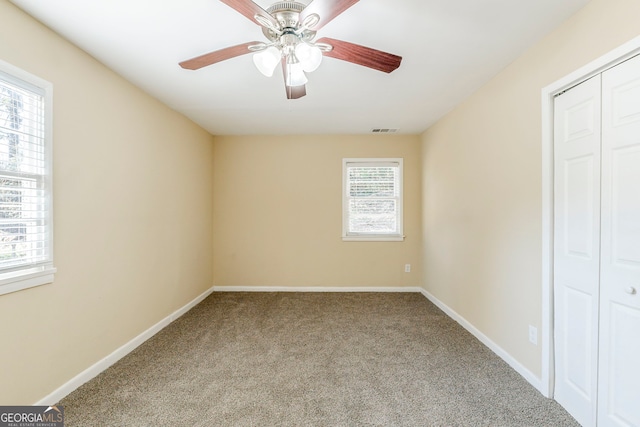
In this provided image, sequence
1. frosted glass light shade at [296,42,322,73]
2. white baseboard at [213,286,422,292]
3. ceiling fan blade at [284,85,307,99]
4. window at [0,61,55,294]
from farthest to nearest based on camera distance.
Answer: white baseboard at [213,286,422,292], ceiling fan blade at [284,85,307,99], window at [0,61,55,294], frosted glass light shade at [296,42,322,73]

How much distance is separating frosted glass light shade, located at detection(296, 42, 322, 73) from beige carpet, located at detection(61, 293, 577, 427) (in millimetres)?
2087

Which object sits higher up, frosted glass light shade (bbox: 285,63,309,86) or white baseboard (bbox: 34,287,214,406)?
frosted glass light shade (bbox: 285,63,309,86)

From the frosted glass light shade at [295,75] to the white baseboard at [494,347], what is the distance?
263 cm

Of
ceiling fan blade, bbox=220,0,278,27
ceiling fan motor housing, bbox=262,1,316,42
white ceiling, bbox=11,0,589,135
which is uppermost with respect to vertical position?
white ceiling, bbox=11,0,589,135

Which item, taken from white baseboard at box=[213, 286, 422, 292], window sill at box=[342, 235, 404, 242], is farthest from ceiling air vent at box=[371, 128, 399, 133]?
white baseboard at box=[213, 286, 422, 292]

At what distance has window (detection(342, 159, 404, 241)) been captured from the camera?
4.38m

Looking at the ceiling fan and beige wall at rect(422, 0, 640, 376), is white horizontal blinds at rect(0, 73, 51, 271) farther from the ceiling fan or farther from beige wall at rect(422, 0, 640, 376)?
beige wall at rect(422, 0, 640, 376)

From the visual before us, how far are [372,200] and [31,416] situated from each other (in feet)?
13.1

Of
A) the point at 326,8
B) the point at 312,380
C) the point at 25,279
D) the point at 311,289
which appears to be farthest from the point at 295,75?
the point at 311,289

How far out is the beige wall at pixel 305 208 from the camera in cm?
437

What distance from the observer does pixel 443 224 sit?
3.59 metres

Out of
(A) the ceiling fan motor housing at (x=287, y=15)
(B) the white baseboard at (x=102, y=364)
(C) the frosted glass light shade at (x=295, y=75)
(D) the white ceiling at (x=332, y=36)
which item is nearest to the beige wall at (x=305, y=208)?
(D) the white ceiling at (x=332, y=36)

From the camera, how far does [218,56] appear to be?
5.32ft

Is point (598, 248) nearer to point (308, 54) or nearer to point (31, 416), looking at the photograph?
point (308, 54)
